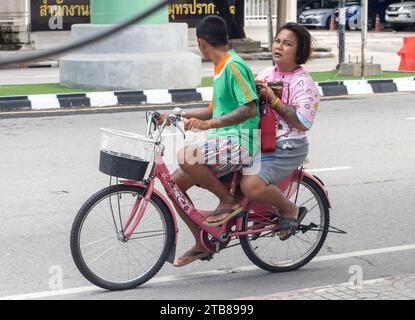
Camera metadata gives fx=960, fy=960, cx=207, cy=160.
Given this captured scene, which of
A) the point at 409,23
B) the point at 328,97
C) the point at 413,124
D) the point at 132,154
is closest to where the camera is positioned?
the point at 132,154

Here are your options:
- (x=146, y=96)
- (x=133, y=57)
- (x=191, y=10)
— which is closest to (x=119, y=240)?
(x=146, y=96)

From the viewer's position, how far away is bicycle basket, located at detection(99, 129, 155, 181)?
5250 mm

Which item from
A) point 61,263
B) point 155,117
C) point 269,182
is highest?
point 155,117

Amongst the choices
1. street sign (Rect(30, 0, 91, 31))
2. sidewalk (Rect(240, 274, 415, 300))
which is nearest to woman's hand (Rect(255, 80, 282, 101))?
sidewalk (Rect(240, 274, 415, 300))

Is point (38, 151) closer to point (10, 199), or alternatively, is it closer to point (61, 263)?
point (10, 199)

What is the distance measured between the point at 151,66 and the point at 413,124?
5.33 metres

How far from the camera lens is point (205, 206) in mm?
7926

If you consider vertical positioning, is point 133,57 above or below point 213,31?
below

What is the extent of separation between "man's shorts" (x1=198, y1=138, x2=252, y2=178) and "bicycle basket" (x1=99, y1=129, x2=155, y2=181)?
1.10 feet

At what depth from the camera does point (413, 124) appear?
1246cm

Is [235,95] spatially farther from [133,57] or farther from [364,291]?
[133,57]

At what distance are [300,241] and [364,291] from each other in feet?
2.80

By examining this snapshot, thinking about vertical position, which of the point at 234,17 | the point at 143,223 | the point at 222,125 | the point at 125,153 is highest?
the point at 234,17
